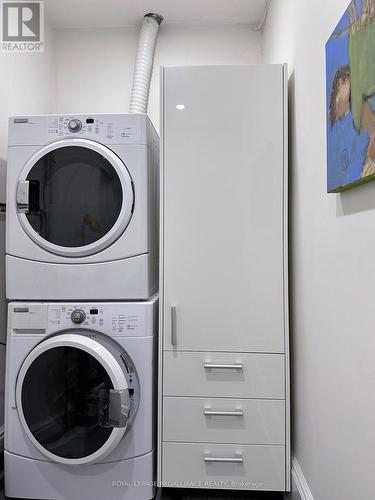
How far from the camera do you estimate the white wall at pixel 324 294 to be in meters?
0.94

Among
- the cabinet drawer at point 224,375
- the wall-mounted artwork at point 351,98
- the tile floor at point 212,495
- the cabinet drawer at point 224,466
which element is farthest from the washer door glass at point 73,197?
the tile floor at point 212,495

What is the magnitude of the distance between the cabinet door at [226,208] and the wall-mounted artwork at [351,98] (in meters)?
0.53

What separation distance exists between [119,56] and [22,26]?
633 mm

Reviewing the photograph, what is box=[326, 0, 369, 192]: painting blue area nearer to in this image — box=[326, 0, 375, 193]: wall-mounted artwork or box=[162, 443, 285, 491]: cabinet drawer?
box=[326, 0, 375, 193]: wall-mounted artwork

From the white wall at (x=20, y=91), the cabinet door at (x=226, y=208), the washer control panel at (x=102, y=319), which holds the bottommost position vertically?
the washer control panel at (x=102, y=319)

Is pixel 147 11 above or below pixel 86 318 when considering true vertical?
above

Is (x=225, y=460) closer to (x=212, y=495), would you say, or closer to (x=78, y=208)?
(x=212, y=495)

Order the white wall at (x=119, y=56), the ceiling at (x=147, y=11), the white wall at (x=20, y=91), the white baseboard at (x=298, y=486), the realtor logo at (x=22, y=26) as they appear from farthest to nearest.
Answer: the white wall at (x=119, y=56), the ceiling at (x=147, y=11), the realtor logo at (x=22, y=26), the white wall at (x=20, y=91), the white baseboard at (x=298, y=486)

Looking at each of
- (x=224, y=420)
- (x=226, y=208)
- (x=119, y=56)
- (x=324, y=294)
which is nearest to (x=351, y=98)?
(x=324, y=294)

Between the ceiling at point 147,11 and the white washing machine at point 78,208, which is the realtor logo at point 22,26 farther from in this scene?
the white washing machine at point 78,208

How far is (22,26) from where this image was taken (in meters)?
2.17

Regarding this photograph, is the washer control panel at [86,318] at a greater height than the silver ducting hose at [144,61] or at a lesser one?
lesser

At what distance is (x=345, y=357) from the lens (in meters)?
1.06

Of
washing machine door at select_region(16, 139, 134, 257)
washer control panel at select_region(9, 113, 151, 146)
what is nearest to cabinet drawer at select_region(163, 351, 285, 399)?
washing machine door at select_region(16, 139, 134, 257)
